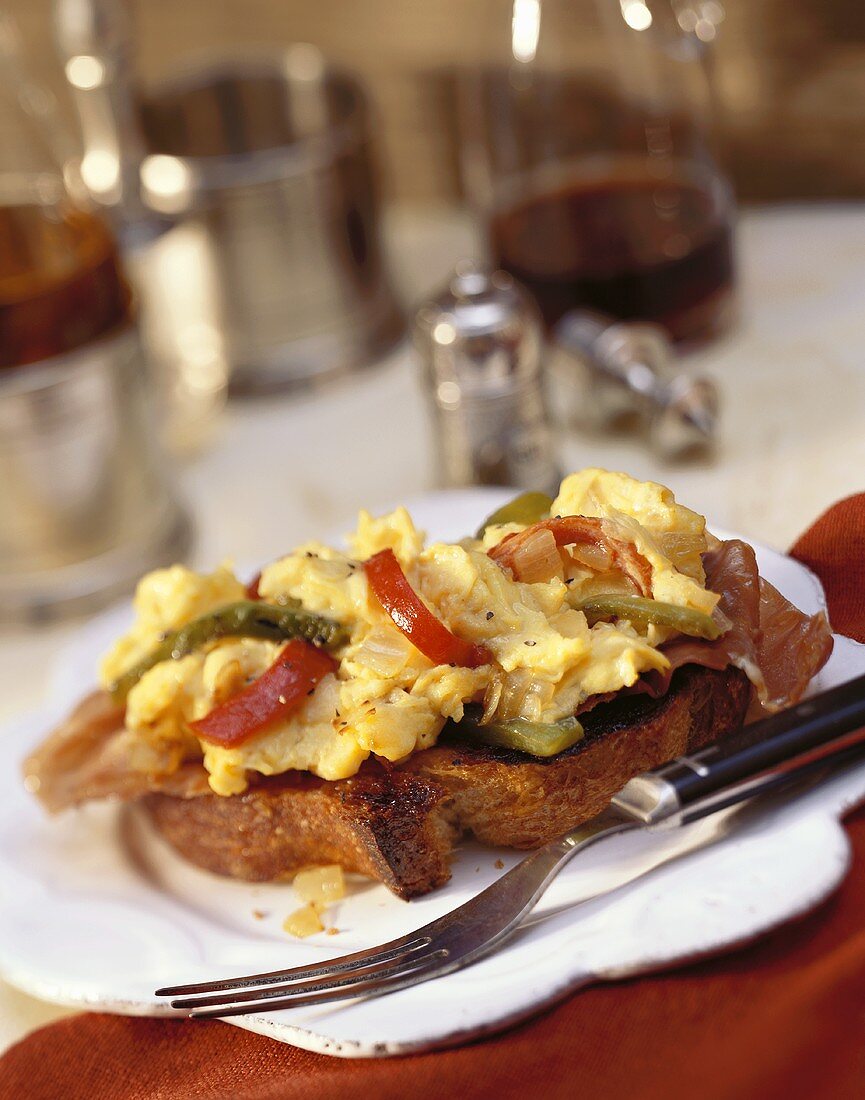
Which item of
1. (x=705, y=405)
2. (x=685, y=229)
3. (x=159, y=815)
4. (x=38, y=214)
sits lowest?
(x=159, y=815)

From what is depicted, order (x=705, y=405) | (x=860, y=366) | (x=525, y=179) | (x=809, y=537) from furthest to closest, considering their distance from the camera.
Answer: (x=525, y=179) < (x=860, y=366) < (x=705, y=405) < (x=809, y=537)

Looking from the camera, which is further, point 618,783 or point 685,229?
point 685,229

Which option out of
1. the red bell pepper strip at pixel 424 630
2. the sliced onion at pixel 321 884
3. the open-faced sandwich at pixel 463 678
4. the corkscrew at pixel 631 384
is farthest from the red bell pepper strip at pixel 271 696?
the corkscrew at pixel 631 384

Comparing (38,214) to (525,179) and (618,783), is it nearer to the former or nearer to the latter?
(525,179)

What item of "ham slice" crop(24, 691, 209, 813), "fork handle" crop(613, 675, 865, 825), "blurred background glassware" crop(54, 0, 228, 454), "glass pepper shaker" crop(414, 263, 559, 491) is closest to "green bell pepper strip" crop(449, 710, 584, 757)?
"fork handle" crop(613, 675, 865, 825)

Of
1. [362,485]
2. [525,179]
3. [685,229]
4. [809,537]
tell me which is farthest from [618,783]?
[525,179]

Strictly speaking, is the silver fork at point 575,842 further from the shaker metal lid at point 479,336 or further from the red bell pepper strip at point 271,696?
the shaker metal lid at point 479,336
